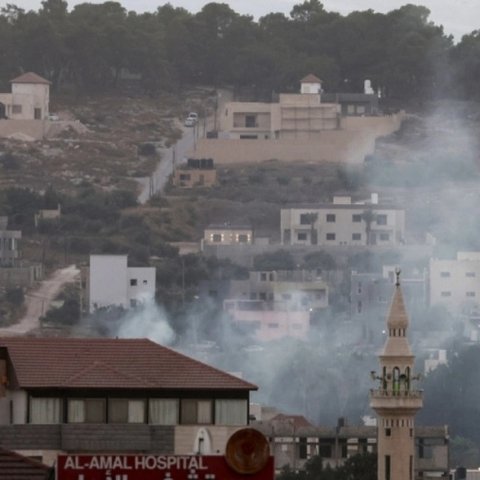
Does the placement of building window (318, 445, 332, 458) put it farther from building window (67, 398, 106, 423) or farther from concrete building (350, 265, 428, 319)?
concrete building (350, 265, 428, 319)

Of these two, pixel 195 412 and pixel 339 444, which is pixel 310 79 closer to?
pixel 339 444

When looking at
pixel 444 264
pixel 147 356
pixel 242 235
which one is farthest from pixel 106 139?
pixel 147 356

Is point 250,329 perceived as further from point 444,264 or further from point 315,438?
point 315,438

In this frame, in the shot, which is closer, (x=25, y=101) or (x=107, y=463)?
(x=107, y=463)

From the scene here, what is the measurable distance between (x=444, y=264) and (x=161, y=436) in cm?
12139

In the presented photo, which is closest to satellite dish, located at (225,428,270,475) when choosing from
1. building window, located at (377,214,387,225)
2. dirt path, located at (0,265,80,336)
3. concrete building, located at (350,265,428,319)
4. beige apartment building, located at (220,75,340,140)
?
dirt path, located at (0,265,80,336)

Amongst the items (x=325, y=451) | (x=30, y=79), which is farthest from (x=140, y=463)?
(x=30, y=79)

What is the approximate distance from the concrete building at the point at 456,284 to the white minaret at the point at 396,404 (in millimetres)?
84746

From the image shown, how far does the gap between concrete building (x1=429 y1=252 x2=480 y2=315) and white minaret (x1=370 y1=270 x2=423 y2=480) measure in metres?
84.7

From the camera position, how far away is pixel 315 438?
83.0 meters

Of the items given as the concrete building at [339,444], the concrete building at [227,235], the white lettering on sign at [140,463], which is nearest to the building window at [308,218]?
the concrete building at [227,235]

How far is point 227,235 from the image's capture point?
16125 centimetres

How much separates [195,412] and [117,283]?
114 meters

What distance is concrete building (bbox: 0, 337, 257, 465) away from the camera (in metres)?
31.3
